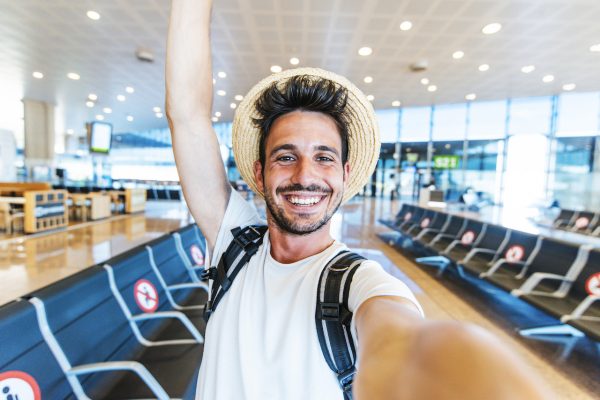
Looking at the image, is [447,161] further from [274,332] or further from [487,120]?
[274,332]

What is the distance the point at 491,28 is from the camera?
22.4 feet

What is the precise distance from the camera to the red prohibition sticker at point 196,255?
3.85 metres

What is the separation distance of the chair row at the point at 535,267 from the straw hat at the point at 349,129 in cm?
257

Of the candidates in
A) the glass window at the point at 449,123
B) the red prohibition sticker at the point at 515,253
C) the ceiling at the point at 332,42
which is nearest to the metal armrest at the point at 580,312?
the red prohibition sticker at the point at 515,253

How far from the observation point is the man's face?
94cm

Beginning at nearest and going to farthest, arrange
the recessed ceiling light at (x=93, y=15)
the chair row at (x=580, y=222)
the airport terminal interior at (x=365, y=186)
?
the airport terminal interior at (x=365, y=186) → the recessed ceiling light at (x=93, y=15) → the chair row at (x=580, y=222)

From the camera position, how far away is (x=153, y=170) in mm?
28438

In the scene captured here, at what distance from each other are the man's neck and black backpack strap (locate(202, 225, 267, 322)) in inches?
3.3

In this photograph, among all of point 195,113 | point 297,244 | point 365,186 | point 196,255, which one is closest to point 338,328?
point 297,244

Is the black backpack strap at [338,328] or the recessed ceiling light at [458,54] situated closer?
the black backpack strap at [338,328]

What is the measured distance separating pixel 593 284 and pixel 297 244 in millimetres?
3461

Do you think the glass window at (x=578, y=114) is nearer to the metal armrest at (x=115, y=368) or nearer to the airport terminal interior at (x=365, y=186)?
the airport terminal interior at (x=365, y=186)

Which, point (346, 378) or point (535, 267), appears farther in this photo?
point (535, 267)

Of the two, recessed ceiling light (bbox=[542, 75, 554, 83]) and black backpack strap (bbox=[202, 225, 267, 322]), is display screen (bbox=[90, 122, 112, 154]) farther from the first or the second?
recessed ceiling light (bbox=[542, 75, 554, 83])
